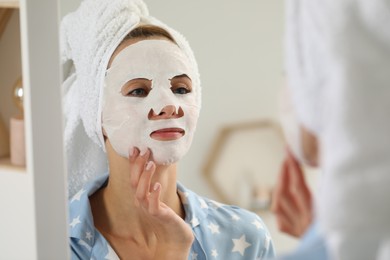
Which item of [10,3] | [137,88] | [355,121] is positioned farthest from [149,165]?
[355,121]

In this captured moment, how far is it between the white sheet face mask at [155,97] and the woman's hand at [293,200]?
10.6 inches

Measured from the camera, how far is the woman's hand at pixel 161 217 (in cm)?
108

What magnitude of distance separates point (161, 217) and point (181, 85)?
0.22 meters

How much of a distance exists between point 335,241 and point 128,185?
52cm

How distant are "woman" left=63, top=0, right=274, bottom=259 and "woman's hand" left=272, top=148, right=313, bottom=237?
22cm

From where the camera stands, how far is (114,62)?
1111 millimetres

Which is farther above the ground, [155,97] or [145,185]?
[155,97]

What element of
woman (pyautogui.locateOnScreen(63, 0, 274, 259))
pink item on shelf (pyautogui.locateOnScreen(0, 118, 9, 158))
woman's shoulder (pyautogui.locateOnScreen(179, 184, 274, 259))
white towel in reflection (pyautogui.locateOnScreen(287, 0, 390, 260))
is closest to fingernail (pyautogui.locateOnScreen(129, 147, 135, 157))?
woman (pyautogui.locateOnScreen(63, 0, 274, 259))

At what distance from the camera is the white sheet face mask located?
3.59ft

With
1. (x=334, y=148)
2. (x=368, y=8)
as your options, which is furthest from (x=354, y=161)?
(x=368, y=8)

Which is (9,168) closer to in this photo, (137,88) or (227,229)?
(137,88)

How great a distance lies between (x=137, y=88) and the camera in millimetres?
1098

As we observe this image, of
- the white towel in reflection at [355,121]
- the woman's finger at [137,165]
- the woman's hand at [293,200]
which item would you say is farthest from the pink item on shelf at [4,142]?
the white towel in reflection at [355,121]

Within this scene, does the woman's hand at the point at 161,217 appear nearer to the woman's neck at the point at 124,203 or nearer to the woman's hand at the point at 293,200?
the woman's neck at the point at 124,203
